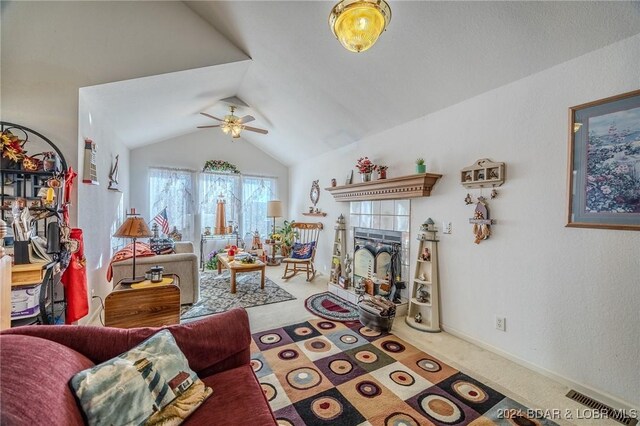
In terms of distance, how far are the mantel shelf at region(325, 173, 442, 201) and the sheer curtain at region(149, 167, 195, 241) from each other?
10.9ft

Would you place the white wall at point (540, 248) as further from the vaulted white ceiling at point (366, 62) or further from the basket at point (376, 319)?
the basket at point (376, 319)

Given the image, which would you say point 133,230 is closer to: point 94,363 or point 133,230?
point 133,230

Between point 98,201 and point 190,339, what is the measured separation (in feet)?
8.93

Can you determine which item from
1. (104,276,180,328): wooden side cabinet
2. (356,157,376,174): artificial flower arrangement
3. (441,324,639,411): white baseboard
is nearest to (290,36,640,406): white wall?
(441,324,639,411): white baseboard

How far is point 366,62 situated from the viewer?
103 inches

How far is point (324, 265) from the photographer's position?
5055 millimetres

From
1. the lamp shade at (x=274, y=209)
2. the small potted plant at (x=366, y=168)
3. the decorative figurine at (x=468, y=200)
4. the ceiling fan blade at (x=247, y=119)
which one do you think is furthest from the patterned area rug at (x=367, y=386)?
the lamp shade at (x=274, y=209)

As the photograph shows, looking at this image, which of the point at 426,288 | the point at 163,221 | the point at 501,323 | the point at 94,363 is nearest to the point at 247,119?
the point at 163,221

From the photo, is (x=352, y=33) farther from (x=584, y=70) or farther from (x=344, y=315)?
(x=344, y=315)

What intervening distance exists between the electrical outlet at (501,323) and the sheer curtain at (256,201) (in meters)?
5.10

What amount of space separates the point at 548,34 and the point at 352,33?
1.42m

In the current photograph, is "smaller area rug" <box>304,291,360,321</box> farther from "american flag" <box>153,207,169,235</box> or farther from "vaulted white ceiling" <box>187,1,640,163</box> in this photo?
"american flag" <box>153,207,169,235</box>

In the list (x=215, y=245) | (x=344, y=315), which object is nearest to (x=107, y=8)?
(x=344, y=315)

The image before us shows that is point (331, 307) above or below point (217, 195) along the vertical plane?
below
